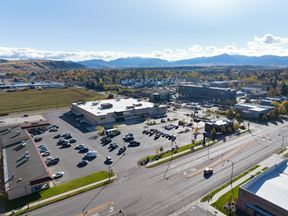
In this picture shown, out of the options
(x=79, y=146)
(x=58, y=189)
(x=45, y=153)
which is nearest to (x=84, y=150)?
(x=79, y=146)

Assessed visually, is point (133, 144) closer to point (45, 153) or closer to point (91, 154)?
point (91, 154)

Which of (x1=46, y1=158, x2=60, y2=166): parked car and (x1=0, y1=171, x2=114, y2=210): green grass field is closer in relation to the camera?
(x1=0, y1=171, x2=114, y2=210): green grass field

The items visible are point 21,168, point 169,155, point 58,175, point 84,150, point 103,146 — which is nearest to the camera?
point 21,168

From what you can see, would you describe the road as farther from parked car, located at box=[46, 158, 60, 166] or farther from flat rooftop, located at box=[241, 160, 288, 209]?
parked car, located at box=[46, 158, 60, 166]

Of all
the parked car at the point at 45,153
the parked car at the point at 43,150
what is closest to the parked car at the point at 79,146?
the parked car at the point at 45,153

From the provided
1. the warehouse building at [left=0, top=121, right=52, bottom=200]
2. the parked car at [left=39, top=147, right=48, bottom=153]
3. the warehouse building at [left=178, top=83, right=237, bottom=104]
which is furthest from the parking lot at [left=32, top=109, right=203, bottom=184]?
the warehouse building at [left=178, top=83, right=237, bottom=104]
